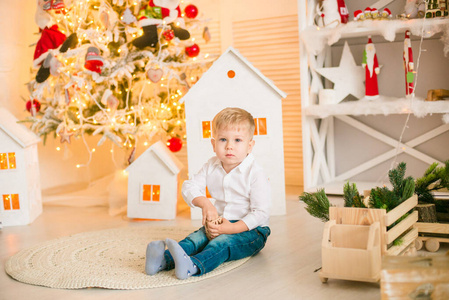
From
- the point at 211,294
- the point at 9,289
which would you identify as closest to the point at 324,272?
the point at 211,294

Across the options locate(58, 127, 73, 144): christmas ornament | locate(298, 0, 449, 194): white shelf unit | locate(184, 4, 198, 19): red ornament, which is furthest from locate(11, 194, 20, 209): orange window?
locate(298, 0, 449, 194): white shelf unit

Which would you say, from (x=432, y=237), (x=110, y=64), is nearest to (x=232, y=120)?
(x=432, y=237)

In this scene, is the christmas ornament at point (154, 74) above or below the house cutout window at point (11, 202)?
above

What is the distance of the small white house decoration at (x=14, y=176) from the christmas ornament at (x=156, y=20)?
844mm

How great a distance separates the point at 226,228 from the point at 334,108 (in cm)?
141

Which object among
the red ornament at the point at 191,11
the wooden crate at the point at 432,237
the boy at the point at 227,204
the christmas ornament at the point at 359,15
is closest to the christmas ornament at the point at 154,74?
the red ornament at the point at 191,11

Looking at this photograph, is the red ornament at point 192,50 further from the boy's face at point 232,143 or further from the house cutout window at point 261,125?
the boy's face at point 232,143

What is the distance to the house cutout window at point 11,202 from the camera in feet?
10.2

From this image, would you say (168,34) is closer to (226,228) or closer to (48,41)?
(48,41)

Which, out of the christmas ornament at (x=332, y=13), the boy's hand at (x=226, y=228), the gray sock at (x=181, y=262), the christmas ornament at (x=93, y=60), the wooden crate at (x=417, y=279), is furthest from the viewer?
the christmas ornament at (x=332, y=13)

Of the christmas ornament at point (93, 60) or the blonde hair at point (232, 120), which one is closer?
the blonde hair at point (232, 120)

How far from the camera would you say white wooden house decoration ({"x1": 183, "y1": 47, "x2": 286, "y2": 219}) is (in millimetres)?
3041

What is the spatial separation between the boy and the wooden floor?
0.26 ft

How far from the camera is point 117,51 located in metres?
3.44
